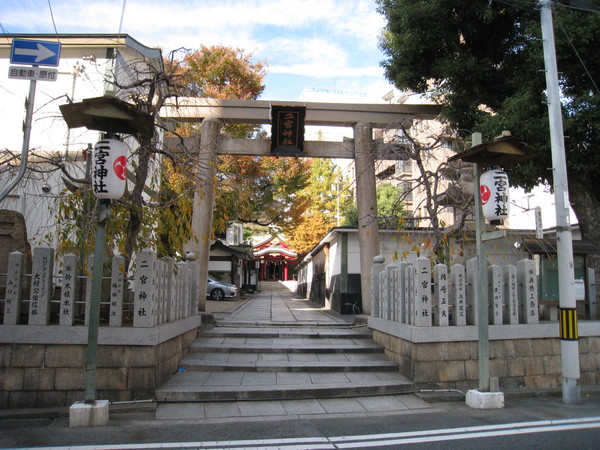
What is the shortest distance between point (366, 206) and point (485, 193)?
5.23 metres

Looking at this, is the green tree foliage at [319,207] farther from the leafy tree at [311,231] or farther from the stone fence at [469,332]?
the stone fence at [469,332]

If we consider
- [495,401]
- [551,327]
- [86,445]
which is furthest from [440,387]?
[86,445]

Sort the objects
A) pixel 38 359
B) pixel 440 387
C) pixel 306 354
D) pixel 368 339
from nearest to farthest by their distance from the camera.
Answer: pixel 38 359, pixel 440 387, pixel 306 354, pixel 368 339

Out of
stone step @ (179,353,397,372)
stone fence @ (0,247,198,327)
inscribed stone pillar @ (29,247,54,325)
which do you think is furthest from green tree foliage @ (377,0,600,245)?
inscribed stone pillar @ (29,247,54,325)

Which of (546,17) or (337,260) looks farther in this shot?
(337,260)

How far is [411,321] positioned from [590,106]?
5872mm

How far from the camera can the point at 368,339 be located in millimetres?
9766

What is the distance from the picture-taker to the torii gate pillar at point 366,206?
11.7 metres

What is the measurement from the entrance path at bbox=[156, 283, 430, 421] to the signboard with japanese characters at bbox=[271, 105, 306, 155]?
503 cm

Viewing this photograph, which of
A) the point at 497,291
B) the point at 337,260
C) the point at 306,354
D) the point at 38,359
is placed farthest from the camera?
the point at 337,260

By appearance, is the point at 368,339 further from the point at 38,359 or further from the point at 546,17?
the point at 546,17

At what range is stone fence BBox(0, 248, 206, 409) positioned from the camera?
6434 mm

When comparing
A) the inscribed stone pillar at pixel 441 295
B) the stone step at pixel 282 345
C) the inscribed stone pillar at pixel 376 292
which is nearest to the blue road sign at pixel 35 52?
the stone step at pixel 282 345

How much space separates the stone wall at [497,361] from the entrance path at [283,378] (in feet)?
1.15
